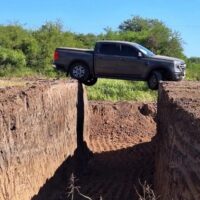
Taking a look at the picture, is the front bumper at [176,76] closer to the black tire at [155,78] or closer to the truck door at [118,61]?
the black tire at [155,78]

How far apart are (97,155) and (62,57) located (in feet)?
11.6

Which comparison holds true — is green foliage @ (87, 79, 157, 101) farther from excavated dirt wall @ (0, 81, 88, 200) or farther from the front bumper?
excavated dirt wall @ (0, 81, 88, 200)

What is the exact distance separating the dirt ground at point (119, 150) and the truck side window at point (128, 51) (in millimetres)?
3088

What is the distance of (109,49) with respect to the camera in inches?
936

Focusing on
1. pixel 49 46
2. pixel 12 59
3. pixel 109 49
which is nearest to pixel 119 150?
pixel 109 49

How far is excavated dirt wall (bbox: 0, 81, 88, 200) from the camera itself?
1190cm

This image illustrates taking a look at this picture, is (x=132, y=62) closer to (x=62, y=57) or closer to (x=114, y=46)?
(x=114, y=46)

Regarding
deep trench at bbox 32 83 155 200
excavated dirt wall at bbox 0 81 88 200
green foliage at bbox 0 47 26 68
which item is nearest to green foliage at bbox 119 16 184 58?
green foliage at bbox 0 47 26 68

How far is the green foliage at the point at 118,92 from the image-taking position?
31.8 m

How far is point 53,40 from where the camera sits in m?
51.4

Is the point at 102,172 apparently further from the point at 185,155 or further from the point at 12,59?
the point at 12,59

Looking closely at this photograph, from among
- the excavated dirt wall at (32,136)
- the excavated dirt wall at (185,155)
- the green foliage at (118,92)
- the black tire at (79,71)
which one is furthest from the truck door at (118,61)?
the excavated dirt wall at (185,155)

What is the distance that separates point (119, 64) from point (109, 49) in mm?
695

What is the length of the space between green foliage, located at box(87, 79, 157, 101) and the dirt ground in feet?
7.81
